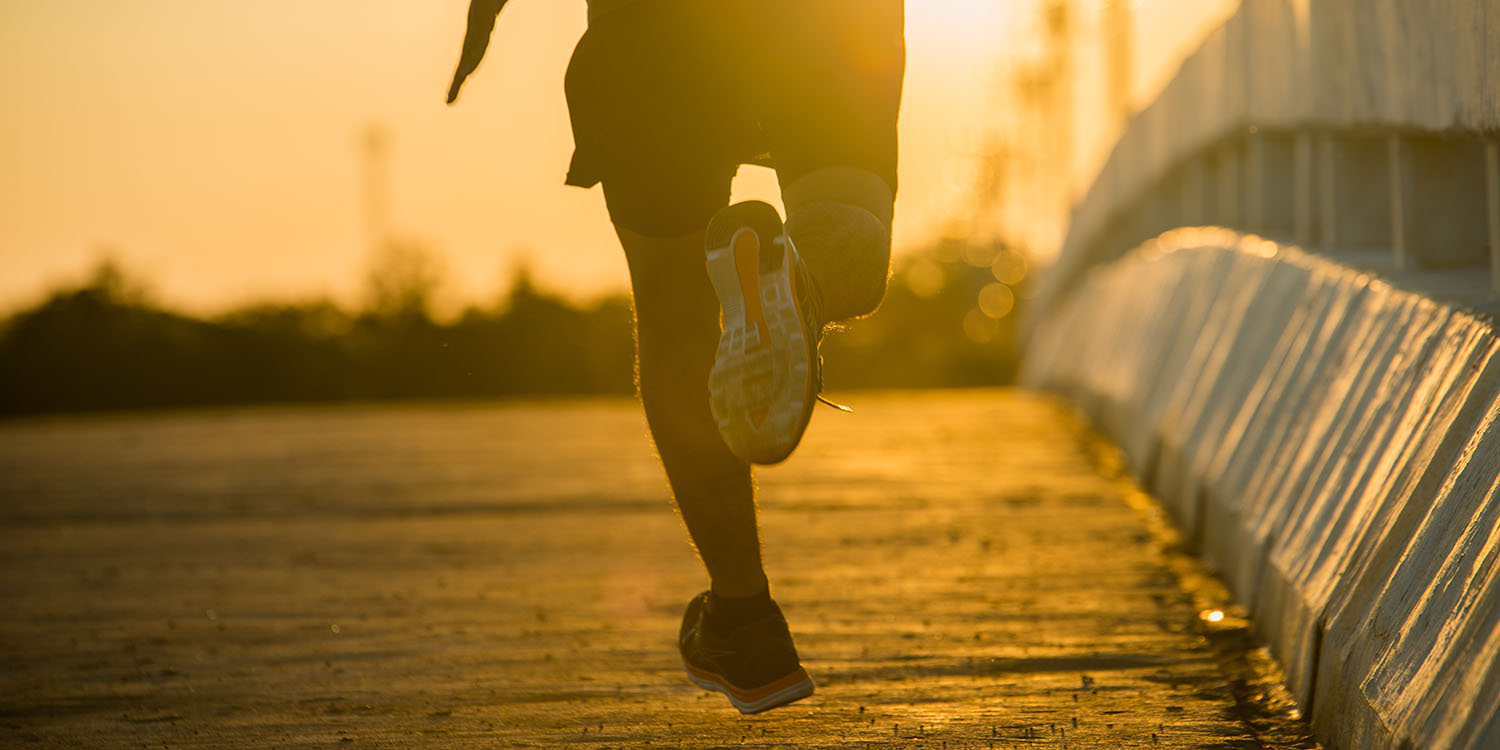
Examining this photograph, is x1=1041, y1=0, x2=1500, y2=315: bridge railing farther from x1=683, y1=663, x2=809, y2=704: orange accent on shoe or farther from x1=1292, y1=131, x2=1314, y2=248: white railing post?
x1=683, y1=663, x2=809, y2=704: orange accent on shoe

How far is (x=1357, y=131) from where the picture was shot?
5434 mm

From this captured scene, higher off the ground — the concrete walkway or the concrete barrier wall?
the concrete barrier wall

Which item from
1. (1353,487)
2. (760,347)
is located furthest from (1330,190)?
(760,347)

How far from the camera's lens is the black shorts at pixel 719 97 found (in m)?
3.11

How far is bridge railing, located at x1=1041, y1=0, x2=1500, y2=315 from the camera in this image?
3768mm

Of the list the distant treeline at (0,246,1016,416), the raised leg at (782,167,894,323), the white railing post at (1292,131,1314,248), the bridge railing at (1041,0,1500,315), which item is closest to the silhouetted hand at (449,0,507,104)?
the raised leg at (782,167,894,323)

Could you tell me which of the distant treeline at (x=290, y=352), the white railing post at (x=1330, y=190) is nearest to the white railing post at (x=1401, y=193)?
the white railing post at (x=1330, y=190)

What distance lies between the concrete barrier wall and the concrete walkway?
0.81ft

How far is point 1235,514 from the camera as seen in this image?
482 centimetres

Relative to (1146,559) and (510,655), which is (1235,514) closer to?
(1146,559)

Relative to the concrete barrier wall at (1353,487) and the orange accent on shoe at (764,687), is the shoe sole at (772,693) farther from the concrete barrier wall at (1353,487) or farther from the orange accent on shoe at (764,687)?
the concrete barrier wall at (1353,487)

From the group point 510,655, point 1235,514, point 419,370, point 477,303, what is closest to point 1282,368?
point 1235,514

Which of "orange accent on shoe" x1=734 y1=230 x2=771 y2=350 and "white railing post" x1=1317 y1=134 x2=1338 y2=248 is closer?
"orange accent on shoe" x1=734 y1=230 x2=771 y2=350

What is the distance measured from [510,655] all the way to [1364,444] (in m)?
1.95
